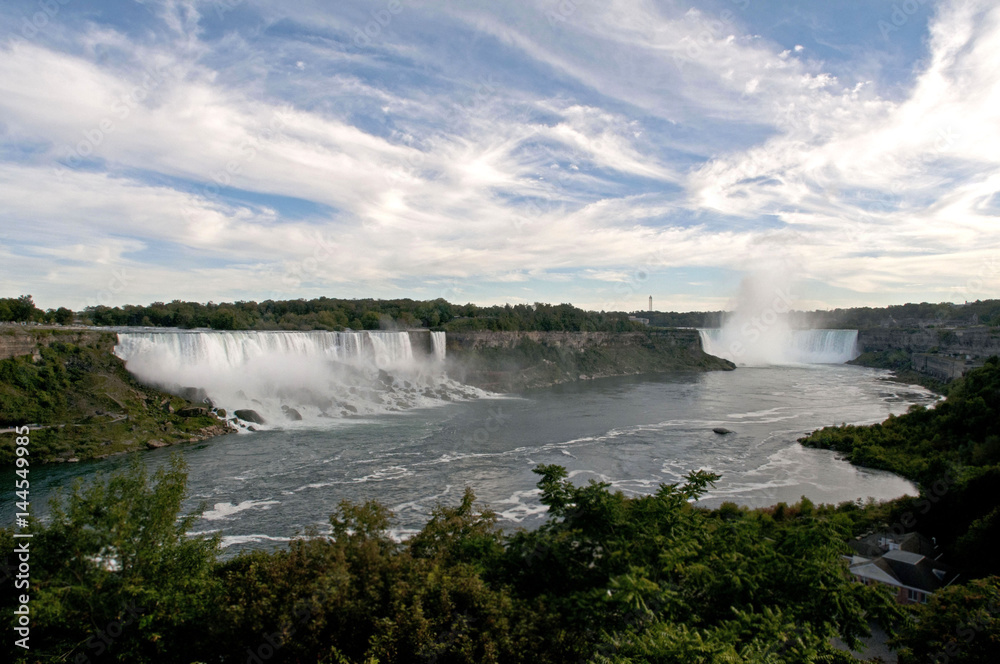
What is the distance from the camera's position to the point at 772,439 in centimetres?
2733

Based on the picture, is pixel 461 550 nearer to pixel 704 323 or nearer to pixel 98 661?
pixel 98 661

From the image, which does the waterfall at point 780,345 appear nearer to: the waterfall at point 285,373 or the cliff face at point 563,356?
the cliff face at point 563,356

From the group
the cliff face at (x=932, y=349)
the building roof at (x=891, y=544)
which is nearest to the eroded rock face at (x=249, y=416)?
the building roof at (x=891, y=544)

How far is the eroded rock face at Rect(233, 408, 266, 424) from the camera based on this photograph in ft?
95.8

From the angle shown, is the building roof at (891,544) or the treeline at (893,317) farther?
the treeline at (893,317)

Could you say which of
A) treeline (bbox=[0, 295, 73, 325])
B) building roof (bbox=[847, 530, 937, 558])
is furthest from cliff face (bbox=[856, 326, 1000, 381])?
treeline (bbox=[0, 295, 73, 325])

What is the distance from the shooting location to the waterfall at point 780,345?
77312 mm

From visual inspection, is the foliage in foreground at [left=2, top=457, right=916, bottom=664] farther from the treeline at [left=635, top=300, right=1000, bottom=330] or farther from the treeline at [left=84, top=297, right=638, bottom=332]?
the treeline at [left=635, top=300, right=1000, bottom=330]

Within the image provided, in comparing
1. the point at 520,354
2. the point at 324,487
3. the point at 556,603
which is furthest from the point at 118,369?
the point at 520,354

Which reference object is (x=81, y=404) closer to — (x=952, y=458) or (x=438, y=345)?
(x=438, y=345)

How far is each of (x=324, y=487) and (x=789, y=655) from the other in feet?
53.1

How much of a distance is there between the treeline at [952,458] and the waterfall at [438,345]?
3156cm

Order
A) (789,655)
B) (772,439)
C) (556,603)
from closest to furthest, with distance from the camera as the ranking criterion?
(789,655), (556,603), (772,439)

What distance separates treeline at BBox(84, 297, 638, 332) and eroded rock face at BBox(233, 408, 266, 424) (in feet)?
68.8
